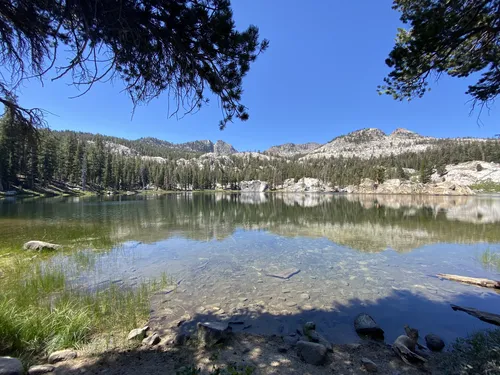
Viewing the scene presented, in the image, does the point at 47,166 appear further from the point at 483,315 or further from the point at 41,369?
the point at 483,315

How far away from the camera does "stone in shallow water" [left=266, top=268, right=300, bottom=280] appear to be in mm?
10680

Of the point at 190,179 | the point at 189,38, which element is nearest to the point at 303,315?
the point at 189,38

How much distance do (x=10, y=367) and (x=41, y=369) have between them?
550mm

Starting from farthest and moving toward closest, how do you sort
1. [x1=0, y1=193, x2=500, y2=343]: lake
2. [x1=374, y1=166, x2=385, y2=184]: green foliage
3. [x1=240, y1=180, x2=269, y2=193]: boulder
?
[x1=240, y1=180, x2=269, y2=193]: boulder → [x1=374, y1=166, x2=385, y2=184]: green foliage → [x1=0, y1=193, x2=500, y2=343]: lake

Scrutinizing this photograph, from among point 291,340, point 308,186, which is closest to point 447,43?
point 291,340

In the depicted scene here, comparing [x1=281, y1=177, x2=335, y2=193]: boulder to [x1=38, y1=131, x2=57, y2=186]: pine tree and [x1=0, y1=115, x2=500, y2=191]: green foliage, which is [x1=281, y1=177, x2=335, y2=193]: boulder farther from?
[x1=38, y1=131, x2=57, y2=186]: pine tree

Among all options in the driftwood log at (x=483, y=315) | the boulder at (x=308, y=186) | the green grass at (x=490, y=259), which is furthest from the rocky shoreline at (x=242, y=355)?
the boulder at (x=308, y=186)

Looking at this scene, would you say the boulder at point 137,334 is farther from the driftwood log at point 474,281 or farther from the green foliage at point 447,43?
the driftwood log at point 474,281

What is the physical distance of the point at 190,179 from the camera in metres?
136

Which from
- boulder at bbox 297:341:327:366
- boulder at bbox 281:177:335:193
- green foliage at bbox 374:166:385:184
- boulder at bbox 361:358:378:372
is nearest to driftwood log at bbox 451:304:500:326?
boulder at bbox 361:358:378:372

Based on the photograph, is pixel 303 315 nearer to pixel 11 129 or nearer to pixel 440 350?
pixel 440 350

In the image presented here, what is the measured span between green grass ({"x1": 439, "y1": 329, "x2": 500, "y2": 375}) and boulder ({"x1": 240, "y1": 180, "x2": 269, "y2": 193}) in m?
141

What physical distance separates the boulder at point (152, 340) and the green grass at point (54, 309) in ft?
2.81

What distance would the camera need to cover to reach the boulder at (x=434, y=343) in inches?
219
